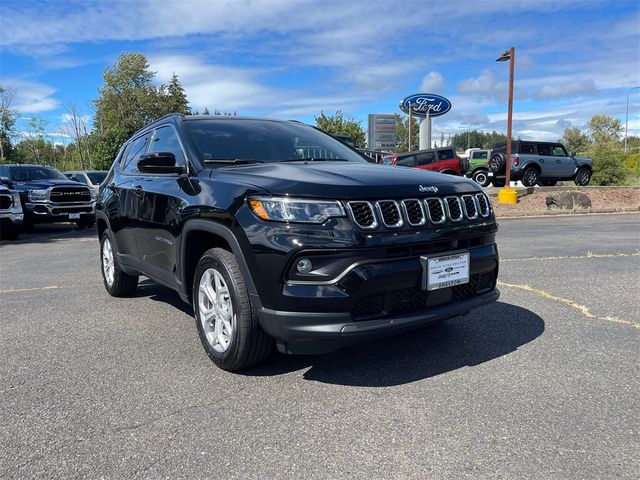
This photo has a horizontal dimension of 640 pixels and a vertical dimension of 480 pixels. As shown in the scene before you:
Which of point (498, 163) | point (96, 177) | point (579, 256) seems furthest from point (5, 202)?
point (498, 163)

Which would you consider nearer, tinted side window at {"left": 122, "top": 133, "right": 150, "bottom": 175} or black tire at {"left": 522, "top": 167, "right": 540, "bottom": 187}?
tinted side window at {"left": 122, "top": 133, "right": 150, "bottom": 175}

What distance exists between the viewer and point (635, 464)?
2.35m

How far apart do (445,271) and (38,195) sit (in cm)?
1338

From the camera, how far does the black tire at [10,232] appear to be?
12117 millimetres

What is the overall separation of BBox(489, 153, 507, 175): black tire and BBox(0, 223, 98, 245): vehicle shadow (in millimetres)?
15340

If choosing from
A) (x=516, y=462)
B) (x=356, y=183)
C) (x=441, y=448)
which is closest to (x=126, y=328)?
(x=356, y=183)

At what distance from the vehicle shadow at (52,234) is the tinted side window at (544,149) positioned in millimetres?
17169

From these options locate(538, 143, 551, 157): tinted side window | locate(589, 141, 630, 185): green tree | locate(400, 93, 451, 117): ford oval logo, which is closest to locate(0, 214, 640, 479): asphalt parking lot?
locate(538, 143, 551, 157): tinted side window

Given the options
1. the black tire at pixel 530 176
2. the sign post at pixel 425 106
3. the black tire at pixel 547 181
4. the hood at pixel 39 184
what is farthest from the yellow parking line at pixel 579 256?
the sign post at pixel 425 106

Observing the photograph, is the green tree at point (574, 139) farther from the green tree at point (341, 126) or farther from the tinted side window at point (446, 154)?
the tinted side window at point (446, 154)

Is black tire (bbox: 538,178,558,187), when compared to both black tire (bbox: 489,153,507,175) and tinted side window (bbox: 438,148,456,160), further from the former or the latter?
tinted side window (bbox: 438,148,456,160)

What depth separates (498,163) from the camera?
21.2 meters

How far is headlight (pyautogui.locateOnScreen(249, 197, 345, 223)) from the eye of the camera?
2914 millimetres

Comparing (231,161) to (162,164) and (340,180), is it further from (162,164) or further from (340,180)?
(340,180)
